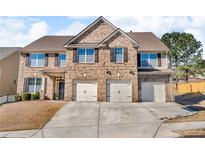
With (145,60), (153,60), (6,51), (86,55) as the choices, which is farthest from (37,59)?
(153,60)

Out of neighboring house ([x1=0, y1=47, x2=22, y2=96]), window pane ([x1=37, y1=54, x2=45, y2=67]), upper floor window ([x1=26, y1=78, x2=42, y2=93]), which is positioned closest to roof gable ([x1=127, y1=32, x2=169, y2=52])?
window pane ([x1=37, y1=54, x2=45, y2=67])

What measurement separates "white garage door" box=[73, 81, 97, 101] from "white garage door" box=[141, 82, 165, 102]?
16.6ft

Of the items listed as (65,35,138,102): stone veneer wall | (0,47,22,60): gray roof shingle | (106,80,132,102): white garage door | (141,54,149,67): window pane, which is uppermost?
(0,47,22,60): gray roof shingle

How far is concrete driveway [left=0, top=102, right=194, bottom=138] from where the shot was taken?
32.7ft

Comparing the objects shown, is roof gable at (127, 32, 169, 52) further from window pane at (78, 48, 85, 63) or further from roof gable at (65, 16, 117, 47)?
window pane at (78, 48, 85, 63)

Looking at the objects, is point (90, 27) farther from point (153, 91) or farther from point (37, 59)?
point (153, 91)

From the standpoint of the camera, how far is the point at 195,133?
9.06m

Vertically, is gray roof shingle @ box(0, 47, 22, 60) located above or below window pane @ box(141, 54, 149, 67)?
above

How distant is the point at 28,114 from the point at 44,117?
1.65 metres

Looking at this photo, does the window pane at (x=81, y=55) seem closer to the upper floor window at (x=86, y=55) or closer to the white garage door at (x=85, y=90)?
the upper floor window at (x=86, y=55)

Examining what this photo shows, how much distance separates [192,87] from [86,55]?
2408 centimetres

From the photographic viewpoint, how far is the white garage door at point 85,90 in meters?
19.4

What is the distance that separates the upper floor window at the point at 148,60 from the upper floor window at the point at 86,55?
594 centimetres

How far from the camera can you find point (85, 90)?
64.1 feet
